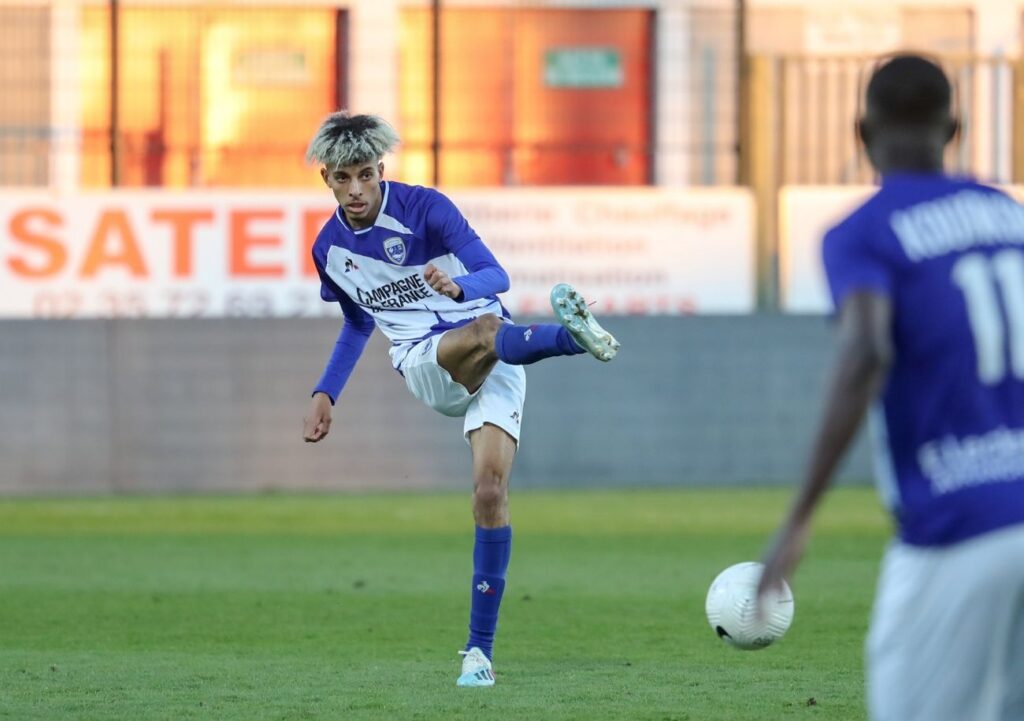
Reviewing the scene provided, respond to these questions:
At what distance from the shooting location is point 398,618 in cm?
997

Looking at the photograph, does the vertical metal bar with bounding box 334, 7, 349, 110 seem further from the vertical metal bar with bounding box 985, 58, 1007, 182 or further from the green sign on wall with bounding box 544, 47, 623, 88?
the vertical metal bar with bounding box 985, 58, 1007, 182

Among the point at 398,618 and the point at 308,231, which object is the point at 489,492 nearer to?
the point at 398,618

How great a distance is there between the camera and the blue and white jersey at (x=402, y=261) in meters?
7.80

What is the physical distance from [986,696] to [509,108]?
21.1 meters

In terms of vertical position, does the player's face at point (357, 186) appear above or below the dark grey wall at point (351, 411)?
above

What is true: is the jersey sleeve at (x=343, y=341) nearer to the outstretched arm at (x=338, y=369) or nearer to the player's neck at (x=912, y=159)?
the outstretched arm at (x=338, y=369)

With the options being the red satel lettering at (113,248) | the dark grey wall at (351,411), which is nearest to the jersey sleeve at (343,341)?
the dark grey wall at (351,411)

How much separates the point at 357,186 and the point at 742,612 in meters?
2.66

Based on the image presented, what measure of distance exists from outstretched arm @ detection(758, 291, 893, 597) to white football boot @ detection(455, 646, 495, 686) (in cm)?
387

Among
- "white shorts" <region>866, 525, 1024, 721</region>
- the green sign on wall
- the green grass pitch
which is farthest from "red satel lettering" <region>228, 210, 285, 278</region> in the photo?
"white shorts" <region>866, 525, 1024, 721</region>

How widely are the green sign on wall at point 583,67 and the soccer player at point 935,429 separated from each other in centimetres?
2093

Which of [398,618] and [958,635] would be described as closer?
[958,635]

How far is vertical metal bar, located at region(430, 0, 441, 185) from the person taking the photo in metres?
23.4

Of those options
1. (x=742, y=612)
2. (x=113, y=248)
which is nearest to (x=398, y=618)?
(x=742, y=612)
